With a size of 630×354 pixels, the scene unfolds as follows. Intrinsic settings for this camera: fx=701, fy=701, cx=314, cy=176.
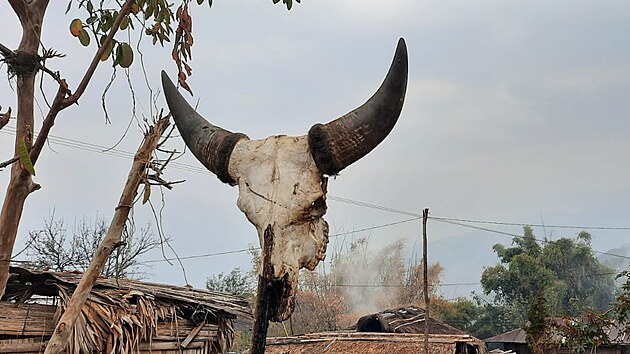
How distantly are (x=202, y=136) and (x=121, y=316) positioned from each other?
140 inches

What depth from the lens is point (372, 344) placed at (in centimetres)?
1325

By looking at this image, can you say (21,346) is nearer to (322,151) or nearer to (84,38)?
(84,38)

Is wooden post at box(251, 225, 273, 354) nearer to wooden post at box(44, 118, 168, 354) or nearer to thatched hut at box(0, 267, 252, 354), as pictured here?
wooden post at box(44, 118, 168, 354)

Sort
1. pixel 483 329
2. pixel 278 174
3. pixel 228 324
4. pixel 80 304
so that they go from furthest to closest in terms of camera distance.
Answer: pixel 483 329
pixel 228 324
pixel 278 174
pixel 80 304

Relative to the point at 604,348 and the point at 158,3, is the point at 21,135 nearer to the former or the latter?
the point at 158,3

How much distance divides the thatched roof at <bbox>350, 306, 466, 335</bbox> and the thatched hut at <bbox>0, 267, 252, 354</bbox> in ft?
30.7

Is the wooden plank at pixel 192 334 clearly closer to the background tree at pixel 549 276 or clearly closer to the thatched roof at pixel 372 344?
the thatched roof at pixel 372 344

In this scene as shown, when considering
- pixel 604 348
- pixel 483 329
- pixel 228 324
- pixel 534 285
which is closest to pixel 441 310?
pixel 483 329

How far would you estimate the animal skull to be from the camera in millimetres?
2062

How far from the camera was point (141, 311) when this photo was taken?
5.84 meters

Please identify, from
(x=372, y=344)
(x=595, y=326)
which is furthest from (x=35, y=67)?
(x=372, y=344)

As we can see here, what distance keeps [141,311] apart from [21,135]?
4.04 m

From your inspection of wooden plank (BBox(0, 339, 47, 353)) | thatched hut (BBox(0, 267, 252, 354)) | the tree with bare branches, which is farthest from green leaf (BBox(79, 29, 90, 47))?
wooden plank (BBox(0, 339, 47, 353))

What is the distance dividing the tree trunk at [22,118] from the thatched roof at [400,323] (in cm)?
1432
